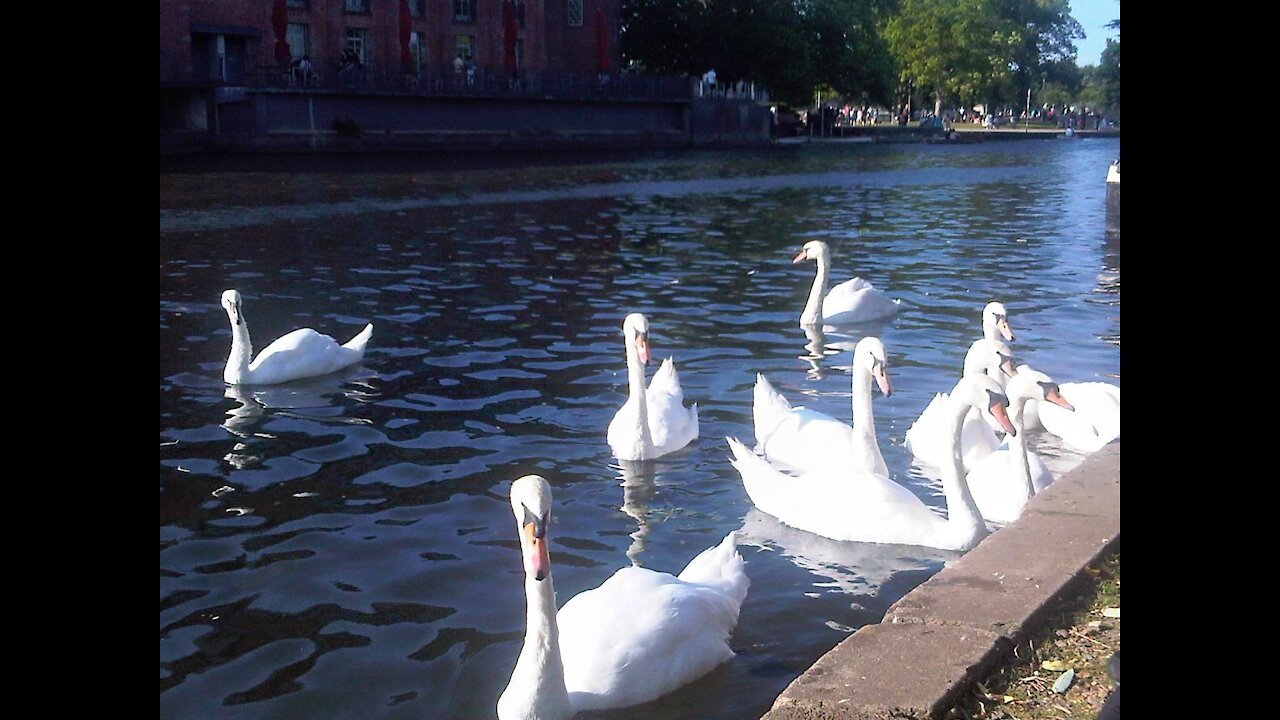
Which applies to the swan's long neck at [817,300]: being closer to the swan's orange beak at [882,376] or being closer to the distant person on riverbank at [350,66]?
the swan's orange beak at [882,376]

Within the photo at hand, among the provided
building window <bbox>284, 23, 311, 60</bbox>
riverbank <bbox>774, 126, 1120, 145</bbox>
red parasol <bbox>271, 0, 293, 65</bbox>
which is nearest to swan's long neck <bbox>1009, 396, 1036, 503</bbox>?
red parasol <bbox>271, 0, 293, 65</bbox>

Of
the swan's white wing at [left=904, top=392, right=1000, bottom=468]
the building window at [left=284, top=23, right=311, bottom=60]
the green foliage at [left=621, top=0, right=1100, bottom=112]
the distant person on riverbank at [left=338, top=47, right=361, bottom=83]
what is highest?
the green foliage at [left=621, top=0, right=1100, bottom=112]

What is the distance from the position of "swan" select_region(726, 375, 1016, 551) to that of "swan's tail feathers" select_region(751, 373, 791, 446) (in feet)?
4.65

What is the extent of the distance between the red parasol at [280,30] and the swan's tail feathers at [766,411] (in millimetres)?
38995

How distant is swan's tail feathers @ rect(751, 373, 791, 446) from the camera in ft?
26.5

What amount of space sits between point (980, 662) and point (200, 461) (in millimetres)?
5291

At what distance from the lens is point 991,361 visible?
7.39 m

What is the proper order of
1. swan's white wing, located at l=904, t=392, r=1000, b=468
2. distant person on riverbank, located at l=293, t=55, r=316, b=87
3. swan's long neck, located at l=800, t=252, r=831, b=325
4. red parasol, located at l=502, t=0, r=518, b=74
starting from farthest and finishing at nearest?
1. red parasol, located at l=502, t=0, r=518, b=74
2. distant person on riverbank, located at l=293, t=55, r=316, b=87
3. swan's long neck, located at l=800, t=252, r=831, b=325
4. swan's white wing, located at l=904, t=392, r=1000, b=468

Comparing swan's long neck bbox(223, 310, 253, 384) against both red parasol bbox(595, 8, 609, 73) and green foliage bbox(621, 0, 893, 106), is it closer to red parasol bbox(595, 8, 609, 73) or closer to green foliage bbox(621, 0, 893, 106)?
red parasol bbox(595, 8, 609, 73)

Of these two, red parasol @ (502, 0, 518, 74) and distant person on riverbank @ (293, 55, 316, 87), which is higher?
red parasol @ (502, 0, 518, 74)

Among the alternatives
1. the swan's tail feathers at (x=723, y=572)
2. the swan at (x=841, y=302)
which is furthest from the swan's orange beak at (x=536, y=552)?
the swan at (x=841, y=302)

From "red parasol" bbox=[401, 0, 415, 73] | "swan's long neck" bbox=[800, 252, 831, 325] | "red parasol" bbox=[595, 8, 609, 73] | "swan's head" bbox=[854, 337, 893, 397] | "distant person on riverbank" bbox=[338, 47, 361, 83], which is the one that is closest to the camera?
"swan's head" bbox=[854, 337, 893, 397]

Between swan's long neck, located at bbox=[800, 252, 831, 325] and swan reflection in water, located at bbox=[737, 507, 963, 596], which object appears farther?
swan's long neck, located at bbox=[800, 252, 831, 325]

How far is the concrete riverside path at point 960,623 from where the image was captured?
3.42m
